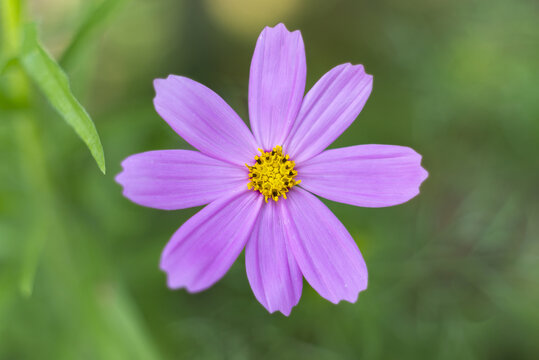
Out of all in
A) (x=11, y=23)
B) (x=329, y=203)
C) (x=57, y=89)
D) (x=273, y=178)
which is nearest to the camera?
(x=57, y=89)

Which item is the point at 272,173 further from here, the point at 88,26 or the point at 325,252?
the point at 88,26

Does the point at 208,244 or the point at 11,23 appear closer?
the point at 208,244

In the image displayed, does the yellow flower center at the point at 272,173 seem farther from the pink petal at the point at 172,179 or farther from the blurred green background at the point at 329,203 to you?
the blurred green background at the point at 329,203

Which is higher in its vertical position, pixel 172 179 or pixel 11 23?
pixel 11 23

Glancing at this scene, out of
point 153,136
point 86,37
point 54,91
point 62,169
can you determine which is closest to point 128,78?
point 153,136

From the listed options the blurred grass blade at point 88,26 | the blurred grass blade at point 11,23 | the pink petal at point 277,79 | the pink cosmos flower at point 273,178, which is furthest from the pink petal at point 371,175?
the blurred grass blade at point 11,23

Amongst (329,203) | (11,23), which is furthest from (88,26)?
(329,203)
